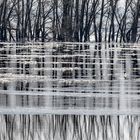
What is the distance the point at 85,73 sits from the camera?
14.0 m

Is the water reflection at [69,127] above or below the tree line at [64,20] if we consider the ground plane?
below

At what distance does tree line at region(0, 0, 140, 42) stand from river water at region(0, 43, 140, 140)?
58.4 feet

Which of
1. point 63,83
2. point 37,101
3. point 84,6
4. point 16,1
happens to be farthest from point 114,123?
point 16,1

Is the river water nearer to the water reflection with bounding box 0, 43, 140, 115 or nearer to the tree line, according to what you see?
the water reflection with bounding box 0, 43, 140, 115

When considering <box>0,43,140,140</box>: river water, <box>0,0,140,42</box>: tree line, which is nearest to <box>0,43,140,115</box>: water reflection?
<box>0,43,140,140</box>: river water

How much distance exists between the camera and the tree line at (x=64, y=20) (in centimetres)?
3266

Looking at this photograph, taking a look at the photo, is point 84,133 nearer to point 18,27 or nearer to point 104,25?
point 18,27

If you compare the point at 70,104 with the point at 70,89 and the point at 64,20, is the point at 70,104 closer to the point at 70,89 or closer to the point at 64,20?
the point at 70,89

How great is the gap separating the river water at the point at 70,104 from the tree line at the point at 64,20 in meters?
17.8

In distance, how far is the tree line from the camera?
32656mm

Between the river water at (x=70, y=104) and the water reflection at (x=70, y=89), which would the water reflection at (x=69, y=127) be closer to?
the river water at (x=70, y=104)

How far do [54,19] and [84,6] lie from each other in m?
2.49

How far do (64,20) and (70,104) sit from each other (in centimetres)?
2477

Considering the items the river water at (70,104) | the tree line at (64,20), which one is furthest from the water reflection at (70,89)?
the tree line at (64,20)
